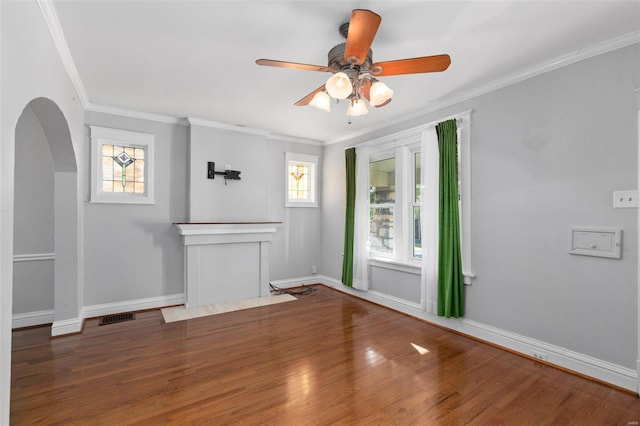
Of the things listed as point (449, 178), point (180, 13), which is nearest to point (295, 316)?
point (449, 178)

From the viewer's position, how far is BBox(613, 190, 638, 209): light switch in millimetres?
2273

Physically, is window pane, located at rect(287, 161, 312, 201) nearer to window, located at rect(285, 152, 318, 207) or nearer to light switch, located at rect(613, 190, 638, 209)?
window, located at rect(285, 152, 318, 207)

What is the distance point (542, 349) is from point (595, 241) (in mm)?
1073

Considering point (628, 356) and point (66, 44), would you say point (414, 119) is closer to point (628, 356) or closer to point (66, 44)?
point (628, 356)

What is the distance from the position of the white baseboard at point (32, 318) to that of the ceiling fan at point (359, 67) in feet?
13.2

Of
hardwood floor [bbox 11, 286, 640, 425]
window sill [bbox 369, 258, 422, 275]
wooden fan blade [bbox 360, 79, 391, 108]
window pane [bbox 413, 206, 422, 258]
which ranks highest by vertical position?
wooden fan blade [bbox 360, 79, 391, 108]

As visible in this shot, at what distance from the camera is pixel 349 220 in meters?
4.93

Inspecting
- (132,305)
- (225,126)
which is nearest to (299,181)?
(225,126)

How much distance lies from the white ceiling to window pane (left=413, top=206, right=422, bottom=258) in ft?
4.81

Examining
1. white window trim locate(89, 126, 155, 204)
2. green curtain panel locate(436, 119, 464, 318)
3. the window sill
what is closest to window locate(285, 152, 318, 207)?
the window sill

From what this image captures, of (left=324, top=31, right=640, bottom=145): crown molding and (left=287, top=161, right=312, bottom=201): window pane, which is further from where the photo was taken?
(left=287, top=161, right=312, bottom=201): window pane

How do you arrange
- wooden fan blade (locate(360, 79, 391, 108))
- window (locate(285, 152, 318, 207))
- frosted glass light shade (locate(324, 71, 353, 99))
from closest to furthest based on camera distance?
frosted glass light shade (locate(324, 71, 353, 99))
wooden fan blade (locate(360, 79, 391, 108))
window (locate(285, 152, 318, 207))

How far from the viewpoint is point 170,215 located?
436 cm

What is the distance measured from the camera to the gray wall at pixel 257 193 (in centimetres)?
446
